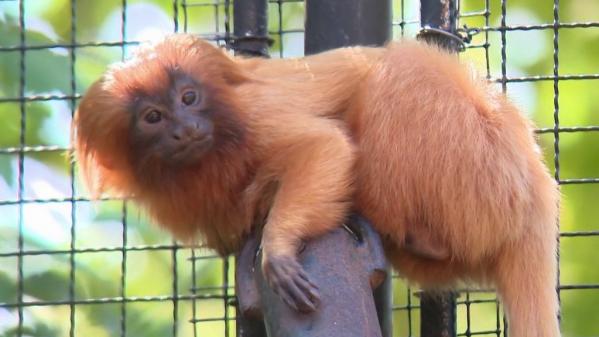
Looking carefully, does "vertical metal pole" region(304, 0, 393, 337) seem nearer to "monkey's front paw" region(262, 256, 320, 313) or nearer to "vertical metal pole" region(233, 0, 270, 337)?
"vertical metal pole" region(233, 0, 270, 337)

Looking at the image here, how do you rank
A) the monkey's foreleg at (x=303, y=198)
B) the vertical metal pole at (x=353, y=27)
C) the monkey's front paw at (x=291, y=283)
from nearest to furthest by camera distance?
1. the monkey's front paw at (x=291, y=283)
2. the monkey's foreleg at (x=303, y=198)
3. the vertical metal pole at (x=353, y=27)

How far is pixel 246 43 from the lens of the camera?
15.4 feet

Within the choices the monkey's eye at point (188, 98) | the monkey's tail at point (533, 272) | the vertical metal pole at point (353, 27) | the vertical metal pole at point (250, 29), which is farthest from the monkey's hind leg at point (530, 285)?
the monkey's eye at point (188, 98)

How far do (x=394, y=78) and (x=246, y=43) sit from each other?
0.68m

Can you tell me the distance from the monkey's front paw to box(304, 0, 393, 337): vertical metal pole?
55 cm

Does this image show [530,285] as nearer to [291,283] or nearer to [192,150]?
[291,283]

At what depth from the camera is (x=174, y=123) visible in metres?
4.19

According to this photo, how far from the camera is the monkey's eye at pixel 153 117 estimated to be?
13.9 ft

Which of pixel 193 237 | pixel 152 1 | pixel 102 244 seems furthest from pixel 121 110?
pixel 152 1

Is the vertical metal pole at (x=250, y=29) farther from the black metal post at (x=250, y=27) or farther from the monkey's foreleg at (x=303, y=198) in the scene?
the monkey's foreleg at (x=303, y=198)

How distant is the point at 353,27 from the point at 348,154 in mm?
487

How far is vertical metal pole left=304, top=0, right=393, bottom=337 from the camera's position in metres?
4.35

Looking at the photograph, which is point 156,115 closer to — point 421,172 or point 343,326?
point 421,172

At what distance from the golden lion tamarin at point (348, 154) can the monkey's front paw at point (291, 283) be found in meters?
0.10
